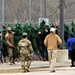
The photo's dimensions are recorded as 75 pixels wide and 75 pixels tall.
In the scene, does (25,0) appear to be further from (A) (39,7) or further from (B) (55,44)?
(B) (55,44)

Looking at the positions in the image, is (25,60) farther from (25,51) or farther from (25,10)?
(25,10)

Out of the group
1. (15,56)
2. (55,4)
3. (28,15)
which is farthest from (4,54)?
(55,4)

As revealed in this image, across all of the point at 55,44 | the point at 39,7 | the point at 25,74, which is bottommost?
the point at 25,74

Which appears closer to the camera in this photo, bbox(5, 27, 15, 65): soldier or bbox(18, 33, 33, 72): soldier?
bbox(18, 33, 33, 72): soldier

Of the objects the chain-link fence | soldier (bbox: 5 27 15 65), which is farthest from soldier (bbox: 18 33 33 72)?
the chain-link fence

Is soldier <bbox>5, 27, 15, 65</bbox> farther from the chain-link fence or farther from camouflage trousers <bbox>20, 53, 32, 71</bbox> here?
the chain-link fence

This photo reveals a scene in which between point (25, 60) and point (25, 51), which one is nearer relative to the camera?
point (25, 51)

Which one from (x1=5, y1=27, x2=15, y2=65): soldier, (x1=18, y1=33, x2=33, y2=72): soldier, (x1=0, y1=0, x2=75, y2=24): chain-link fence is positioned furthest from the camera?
(x1=0, y1=0, x2=75, y2=24): chain-link fence

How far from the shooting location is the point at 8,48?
20.4m

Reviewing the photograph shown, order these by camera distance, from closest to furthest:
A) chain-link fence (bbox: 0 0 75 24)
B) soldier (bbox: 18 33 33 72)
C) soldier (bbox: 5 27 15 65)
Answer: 1. soldier (bbox: 18 33 33 72)
2. soldier (bbox: 5 27 15 65)
3. chain-link fence (bbox: 0 0 75 24)

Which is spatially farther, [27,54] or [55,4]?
[55,4]

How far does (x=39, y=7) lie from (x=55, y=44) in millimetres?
11035

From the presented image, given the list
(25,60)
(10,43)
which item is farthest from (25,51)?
(10,43)

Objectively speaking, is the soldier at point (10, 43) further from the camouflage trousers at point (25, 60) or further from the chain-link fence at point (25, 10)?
the chain-link fence at point (25, 10)
